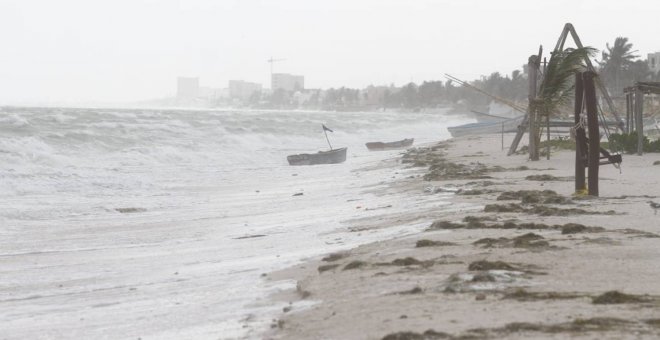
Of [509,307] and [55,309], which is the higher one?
[509,307]

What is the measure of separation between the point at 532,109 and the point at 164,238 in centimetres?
1310

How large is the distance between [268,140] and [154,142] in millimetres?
13218

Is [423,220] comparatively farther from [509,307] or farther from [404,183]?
[404,183]

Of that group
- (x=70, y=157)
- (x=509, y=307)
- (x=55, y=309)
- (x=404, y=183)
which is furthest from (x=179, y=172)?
(x=509, y=307)

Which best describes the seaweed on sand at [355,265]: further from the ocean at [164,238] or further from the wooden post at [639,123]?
the wooden post at [639,123]

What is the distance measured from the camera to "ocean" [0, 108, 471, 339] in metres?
6.09

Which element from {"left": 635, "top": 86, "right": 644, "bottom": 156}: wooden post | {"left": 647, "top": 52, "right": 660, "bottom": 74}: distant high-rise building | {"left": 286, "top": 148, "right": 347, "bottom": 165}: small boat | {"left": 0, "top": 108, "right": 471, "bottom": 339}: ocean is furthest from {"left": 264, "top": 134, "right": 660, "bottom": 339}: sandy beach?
{"left": 647, "top": 52, "right": 660, "bottom": 74}: distant high-rise building

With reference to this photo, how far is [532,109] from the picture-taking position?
70.2ft

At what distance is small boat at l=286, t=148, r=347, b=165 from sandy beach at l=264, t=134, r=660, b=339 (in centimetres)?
1926

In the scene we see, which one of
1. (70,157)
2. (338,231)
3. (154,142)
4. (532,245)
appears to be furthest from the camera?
(154,142)

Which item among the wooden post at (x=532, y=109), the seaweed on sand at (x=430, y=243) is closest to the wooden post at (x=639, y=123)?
the wooden post at (x=532, y=109)

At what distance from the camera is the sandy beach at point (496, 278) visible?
181 inches

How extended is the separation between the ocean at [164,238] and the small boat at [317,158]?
208 cm

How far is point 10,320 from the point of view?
636 centimetres
